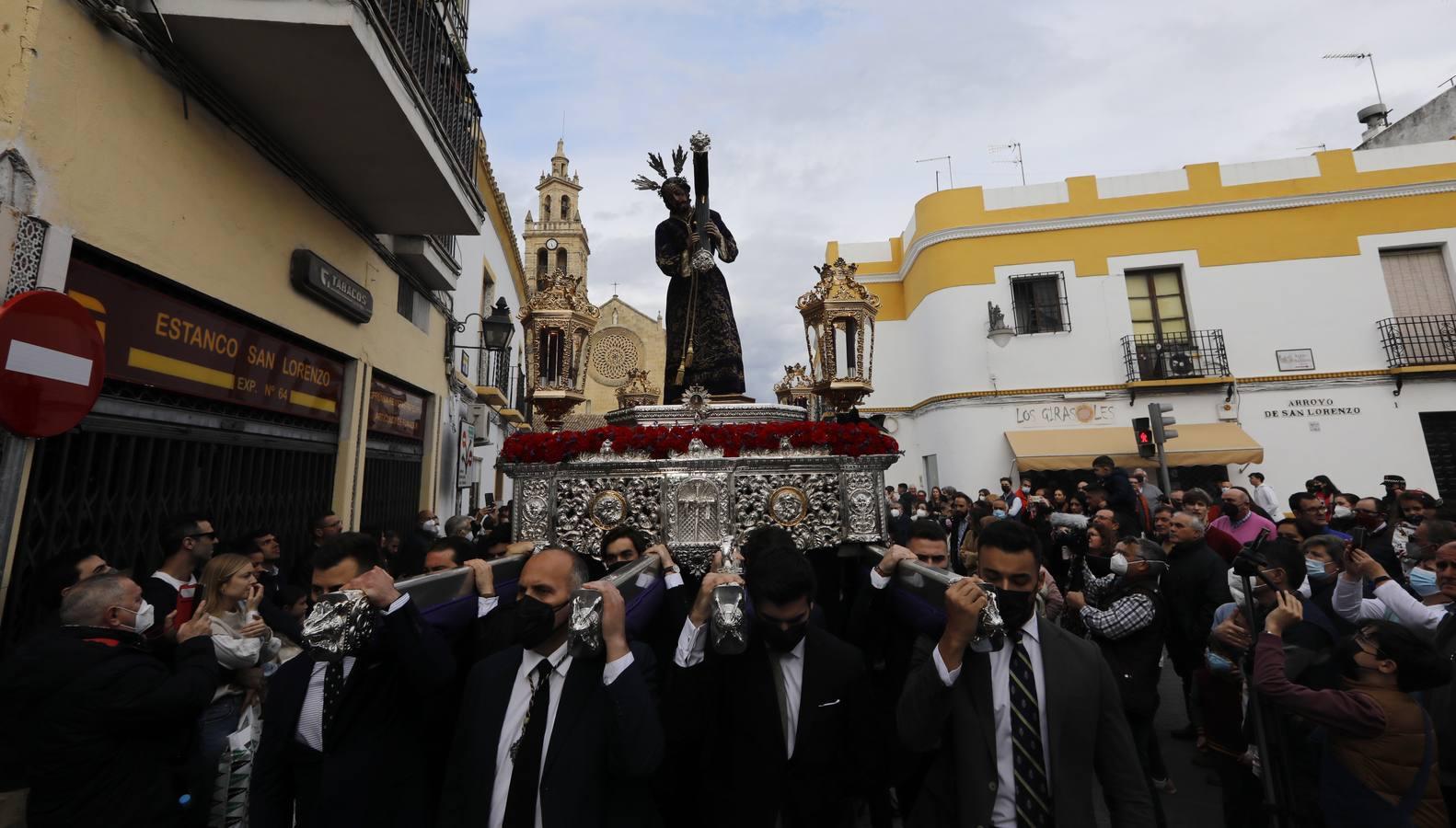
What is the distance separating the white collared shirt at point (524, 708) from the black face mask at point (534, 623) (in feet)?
0.24

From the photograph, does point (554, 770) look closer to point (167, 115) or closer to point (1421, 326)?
point (167, 115)

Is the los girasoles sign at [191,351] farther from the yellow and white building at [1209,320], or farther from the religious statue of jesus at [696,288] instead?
the yellow and white building at [1209,320]

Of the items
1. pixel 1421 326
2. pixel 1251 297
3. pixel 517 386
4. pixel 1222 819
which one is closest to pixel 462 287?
pixel 517 386

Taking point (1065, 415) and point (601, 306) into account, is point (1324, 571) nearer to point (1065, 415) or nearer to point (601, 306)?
point (1065, 415)

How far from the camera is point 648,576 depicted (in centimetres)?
327

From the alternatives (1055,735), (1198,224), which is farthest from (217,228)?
(1198,224)

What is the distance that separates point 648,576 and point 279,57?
512 centimetres

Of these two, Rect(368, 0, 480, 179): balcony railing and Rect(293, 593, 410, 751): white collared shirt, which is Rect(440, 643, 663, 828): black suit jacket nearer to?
Rect(293, 593, 410, 751): white collared shirt

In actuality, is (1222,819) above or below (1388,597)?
below

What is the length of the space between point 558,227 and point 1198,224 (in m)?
36.8

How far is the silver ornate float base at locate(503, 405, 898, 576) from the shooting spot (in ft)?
14.3

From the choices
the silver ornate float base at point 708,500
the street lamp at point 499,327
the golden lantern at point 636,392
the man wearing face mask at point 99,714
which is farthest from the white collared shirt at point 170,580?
the street lamp at point 499,327

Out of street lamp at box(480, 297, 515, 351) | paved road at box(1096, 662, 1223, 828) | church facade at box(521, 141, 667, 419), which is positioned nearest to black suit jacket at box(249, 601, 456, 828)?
paved road at box(1096, 662, 1223, 828)

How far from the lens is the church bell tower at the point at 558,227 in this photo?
131 ft
